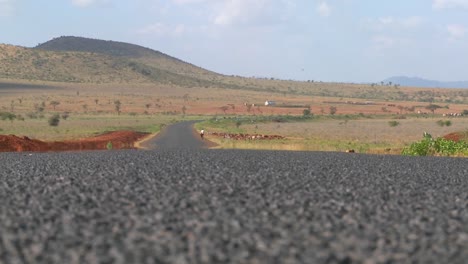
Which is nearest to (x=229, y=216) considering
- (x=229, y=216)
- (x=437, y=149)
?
(x=229, y=216)

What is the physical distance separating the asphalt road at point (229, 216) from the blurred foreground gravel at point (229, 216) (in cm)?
2

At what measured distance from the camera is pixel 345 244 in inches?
428

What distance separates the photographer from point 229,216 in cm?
1320

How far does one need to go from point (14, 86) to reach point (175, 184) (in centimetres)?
17174

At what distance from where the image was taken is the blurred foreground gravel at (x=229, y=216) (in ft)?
33.9

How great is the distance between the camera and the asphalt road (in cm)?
1032

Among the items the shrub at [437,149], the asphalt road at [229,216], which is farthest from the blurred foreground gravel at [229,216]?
the shrub at [437,149]

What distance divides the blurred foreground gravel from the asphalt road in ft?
0.07

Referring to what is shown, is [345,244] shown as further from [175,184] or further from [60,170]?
[60,170]

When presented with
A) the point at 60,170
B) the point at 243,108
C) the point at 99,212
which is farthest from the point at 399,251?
the point at 243,108

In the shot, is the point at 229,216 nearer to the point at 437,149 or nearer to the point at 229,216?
the point at 229,216

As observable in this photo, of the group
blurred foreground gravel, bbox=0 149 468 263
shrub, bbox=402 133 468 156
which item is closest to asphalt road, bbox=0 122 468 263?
blurred foreground gravel, bbox=0 149 468 263

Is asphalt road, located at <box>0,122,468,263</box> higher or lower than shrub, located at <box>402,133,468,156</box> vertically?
higher

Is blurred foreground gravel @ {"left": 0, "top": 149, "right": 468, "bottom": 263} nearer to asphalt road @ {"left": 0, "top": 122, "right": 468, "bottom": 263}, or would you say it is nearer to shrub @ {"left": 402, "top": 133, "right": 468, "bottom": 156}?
asphalt road @ {"left": 0, "top": 122, "right": 468, "bottom": 263}
